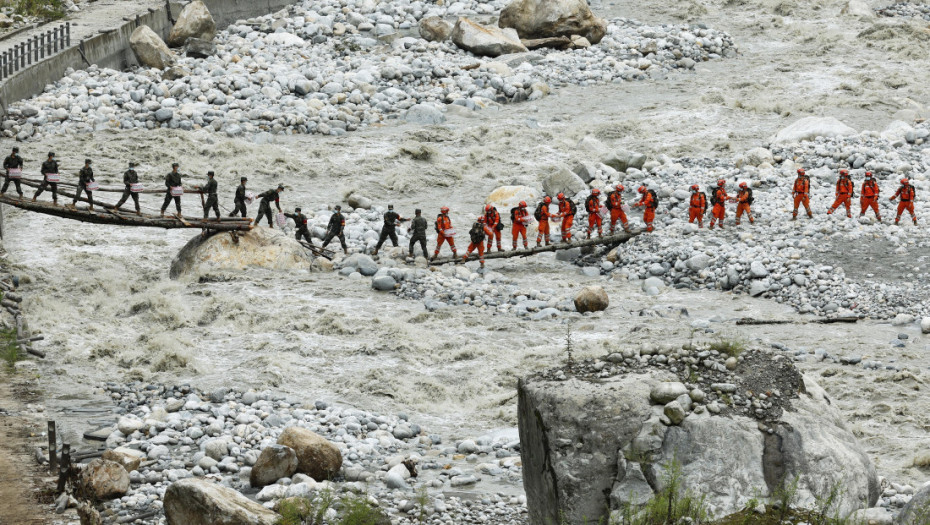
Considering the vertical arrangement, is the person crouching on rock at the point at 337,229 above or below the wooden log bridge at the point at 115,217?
below

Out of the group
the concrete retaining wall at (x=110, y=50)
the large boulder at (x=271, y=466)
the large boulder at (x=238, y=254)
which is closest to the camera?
the large boulder at (x=271, y=466)

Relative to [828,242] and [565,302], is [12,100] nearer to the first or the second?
[565,302]

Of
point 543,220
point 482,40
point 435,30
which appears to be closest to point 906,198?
point 543,220

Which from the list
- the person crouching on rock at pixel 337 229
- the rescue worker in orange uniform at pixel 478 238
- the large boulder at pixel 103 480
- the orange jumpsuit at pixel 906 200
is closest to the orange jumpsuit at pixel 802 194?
the orange jumpsuit at pixel 906 200

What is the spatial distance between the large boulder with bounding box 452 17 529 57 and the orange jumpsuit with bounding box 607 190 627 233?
14923 millimetres

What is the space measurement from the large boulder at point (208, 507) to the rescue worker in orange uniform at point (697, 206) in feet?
45.9

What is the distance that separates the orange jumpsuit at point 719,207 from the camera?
2245cm

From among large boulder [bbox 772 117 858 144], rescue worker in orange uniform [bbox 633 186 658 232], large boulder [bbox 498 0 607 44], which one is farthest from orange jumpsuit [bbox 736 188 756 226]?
large boulder [bbox 498 0 607 44]

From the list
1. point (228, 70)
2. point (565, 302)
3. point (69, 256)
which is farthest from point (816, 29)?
point (69, 256)

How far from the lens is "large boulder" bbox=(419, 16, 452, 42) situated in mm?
37656

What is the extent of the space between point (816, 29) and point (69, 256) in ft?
89.7

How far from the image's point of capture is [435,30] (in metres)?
37.6

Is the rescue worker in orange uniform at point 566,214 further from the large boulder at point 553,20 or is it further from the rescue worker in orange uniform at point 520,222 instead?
the large boulder at point 553,20

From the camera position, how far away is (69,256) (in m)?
22.6
